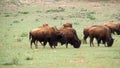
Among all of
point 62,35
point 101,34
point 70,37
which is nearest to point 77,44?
point 70,37

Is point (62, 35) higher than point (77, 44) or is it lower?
higher

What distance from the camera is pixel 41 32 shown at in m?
27.9

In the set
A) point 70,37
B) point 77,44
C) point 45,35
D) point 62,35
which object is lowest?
point 77,44

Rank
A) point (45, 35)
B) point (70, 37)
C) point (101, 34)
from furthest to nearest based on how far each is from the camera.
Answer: point (101, 34) → point (70, 37) → point (45, 35)

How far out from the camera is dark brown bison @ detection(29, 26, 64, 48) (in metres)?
27.9

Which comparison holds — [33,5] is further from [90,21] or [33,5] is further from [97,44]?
[97,44]

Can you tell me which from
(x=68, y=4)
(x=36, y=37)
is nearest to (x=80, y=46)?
(x=36, y=37)

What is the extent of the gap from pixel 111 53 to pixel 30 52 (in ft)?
13.0

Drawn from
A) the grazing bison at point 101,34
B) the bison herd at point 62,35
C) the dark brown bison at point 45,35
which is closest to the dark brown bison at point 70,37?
the bison herd at point 62,35

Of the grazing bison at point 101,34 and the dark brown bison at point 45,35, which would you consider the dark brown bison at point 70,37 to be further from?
the grazing bison at point 101,34

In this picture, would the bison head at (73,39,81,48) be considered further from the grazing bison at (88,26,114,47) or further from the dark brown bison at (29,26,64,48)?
the dark brown bison at (29,26,64,48)

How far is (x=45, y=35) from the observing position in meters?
28.1

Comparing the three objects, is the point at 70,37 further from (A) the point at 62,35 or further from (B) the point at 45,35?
(B) the point at 45,35

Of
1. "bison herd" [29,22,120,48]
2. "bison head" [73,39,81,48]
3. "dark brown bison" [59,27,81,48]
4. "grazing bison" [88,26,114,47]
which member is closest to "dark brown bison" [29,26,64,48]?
"bison herd" [29,22,120,48]
